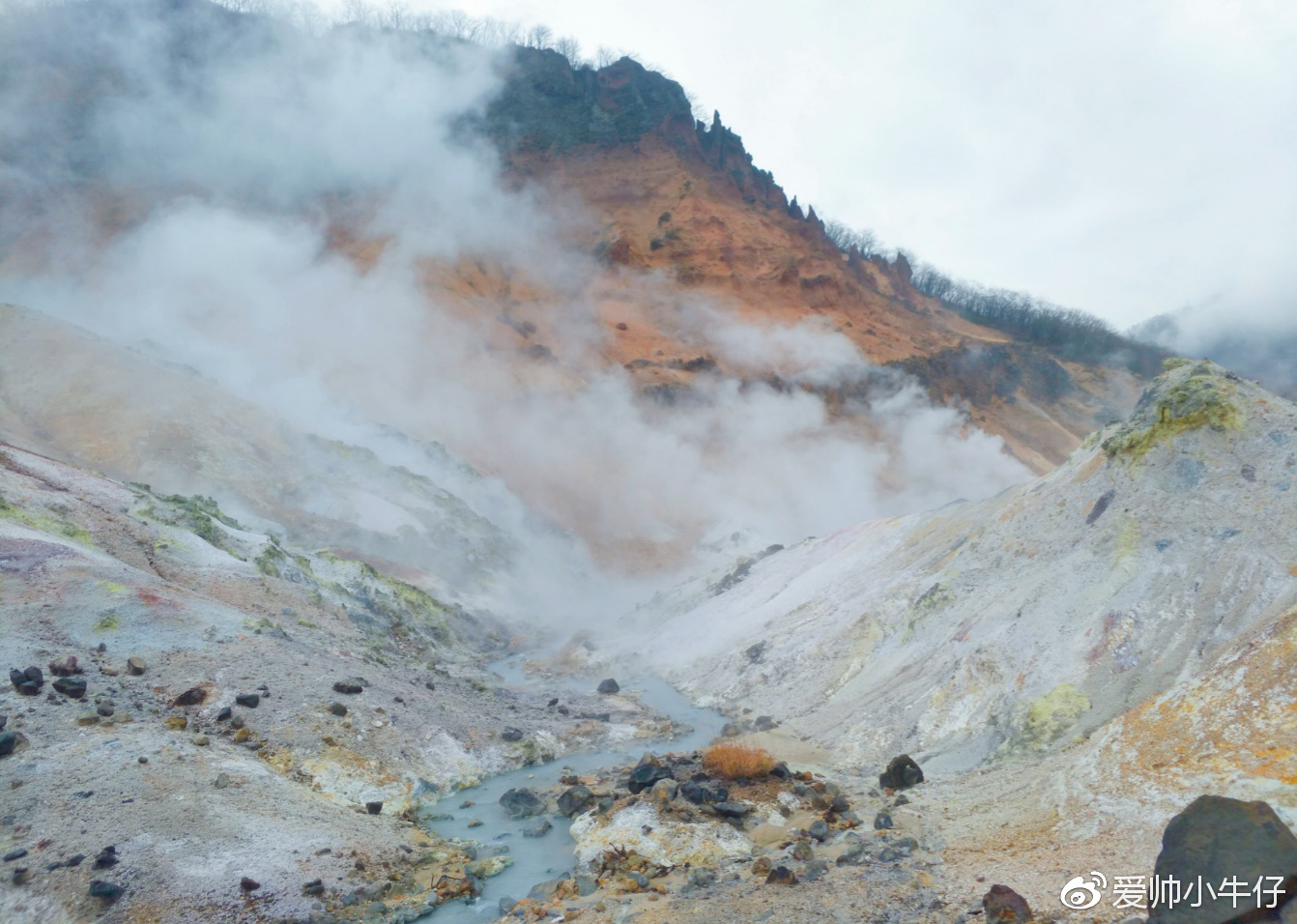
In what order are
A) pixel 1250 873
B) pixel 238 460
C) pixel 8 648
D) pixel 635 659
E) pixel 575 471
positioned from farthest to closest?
pixel 575 471 → pixel 238 460 → pixel 635 659 → pixel 8 648 → pixel 1250 873

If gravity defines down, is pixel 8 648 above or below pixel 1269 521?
below

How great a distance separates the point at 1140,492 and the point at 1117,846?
8254 millimetres

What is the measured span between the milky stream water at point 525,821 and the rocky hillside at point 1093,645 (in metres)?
1.39

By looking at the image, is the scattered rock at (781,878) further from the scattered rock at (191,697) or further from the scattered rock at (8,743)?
the scattered rock at (8,743)

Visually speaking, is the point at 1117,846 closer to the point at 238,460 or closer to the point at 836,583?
the point at 836,583

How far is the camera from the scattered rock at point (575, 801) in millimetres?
11961

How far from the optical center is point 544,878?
10039 mm

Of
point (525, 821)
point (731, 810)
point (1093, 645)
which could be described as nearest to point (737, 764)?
point (731, 810)

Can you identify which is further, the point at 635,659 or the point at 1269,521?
the point at 635,659

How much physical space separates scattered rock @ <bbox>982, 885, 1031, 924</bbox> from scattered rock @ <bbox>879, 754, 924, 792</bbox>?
4489 millimetres

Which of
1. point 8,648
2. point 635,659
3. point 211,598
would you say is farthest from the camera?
point 635,659

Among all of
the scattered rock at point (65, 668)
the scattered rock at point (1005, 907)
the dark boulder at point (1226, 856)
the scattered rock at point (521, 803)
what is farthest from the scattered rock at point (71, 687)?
the dark boulder at point (1226, 856)

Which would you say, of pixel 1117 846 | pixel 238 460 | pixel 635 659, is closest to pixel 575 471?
pixel 238 460

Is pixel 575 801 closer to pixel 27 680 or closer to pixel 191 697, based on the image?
pixel 191 697
